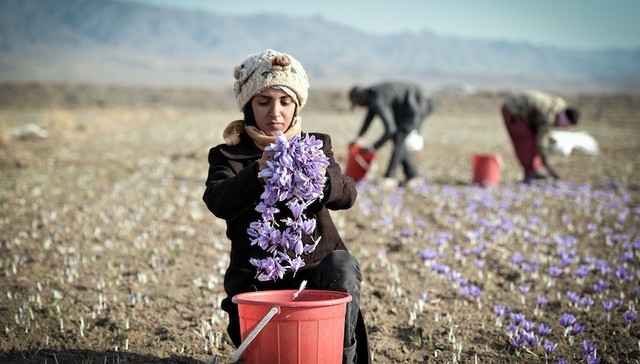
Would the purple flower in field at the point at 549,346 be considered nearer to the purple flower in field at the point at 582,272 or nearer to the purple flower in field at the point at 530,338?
the purple flower in field at the point at 530,338

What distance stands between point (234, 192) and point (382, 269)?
327cm

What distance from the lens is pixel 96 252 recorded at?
260 inches

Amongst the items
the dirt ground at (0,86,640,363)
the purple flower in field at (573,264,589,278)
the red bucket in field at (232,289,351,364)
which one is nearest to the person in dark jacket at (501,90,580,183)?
the dirt ground at (0,86,640,363)

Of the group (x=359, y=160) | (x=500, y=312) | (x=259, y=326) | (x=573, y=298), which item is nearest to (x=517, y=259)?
(x=573, y=298)

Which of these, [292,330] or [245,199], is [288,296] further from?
[245,199]

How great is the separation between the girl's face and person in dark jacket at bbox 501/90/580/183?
28.1 ft

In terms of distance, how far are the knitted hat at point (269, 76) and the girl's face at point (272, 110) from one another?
33mm

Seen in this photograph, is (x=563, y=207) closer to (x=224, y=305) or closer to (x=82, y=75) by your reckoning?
(x=224, y=305)

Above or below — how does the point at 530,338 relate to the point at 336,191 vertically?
below

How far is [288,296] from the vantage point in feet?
9.68

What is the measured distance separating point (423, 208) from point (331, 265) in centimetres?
621

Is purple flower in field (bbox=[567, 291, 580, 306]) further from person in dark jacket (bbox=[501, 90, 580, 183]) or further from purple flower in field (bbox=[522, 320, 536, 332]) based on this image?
person in dark jacket (bbox=[501, 90, 580, 183])

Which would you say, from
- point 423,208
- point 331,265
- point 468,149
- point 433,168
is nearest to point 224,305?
point 331,265

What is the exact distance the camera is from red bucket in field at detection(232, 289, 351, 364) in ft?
8.52
